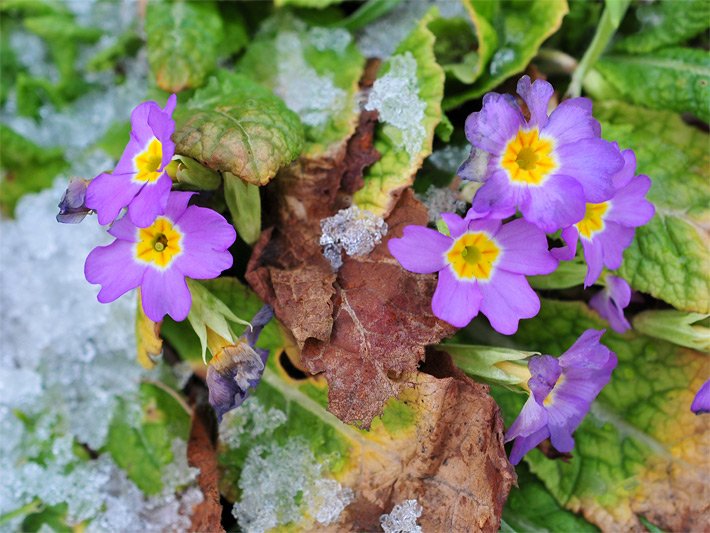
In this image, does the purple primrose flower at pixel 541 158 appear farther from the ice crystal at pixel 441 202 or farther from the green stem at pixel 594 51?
the green stem at pixel 594 51

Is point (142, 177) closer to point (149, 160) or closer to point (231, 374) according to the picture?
point (149, 160)

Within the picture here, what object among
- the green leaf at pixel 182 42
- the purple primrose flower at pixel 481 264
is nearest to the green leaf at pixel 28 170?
the green leaf at pixel 182 42

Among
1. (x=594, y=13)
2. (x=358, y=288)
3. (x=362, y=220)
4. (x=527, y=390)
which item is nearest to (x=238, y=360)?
(x=358, y=288)

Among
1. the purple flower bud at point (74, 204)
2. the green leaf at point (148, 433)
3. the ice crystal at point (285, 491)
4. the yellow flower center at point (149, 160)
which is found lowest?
the green leaf at point (148, 433)

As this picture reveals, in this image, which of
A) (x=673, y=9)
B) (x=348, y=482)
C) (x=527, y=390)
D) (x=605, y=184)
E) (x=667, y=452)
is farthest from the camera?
(x=673, y=9)

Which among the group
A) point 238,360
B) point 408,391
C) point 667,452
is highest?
point 238,360

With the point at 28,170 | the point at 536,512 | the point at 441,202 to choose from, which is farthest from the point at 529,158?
the point at 28,170

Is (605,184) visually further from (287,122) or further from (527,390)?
(287,122)
